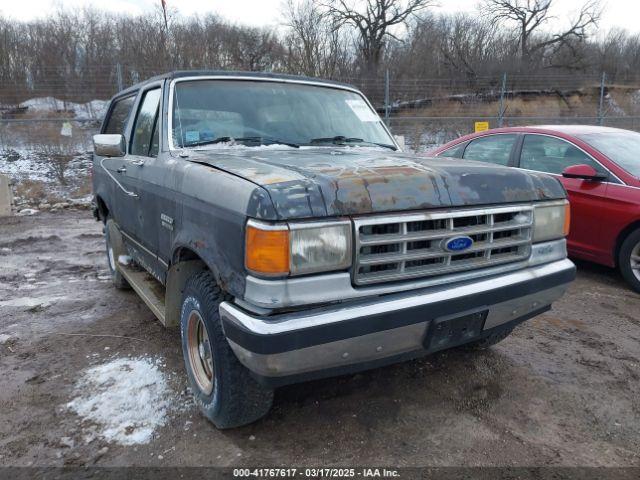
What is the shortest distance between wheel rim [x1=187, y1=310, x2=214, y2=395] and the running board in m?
0.34

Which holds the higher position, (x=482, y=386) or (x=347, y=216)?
(x=347, y=216)

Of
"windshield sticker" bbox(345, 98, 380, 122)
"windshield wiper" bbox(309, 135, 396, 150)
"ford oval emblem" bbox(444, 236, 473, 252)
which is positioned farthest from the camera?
"windshield sticker" bbox(345, 98, 380, 122)

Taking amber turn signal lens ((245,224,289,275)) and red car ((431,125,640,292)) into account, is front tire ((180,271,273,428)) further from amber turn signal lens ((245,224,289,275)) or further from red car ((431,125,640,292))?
red car ((431,125,640,292))

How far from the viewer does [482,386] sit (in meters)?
3.02

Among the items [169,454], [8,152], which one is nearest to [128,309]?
[169,454]

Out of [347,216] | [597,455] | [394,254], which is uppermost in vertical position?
[347,216]

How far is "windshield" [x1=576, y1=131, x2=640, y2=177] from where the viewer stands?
4.82 m

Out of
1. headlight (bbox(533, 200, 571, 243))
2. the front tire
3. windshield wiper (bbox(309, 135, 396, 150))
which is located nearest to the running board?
the front tire

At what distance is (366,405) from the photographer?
9.20 ft

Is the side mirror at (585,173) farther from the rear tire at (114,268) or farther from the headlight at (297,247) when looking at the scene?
the rear tire at (114,268)

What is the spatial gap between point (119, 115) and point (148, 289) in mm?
1953

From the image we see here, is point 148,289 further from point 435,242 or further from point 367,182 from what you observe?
point 435,242

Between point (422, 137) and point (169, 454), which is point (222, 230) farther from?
point (422, 137)

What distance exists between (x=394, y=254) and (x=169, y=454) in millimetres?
1499
